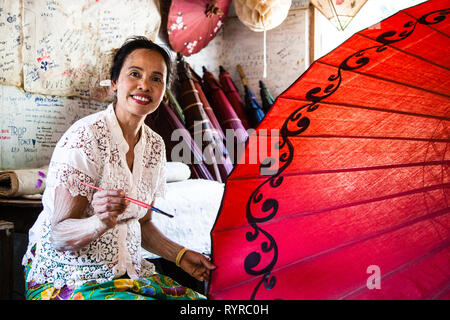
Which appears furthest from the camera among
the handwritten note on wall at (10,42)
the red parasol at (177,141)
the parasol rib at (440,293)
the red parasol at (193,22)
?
the red parasol at (193,22)

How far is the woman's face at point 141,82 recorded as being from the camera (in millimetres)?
1259

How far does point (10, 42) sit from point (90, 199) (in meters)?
1.21

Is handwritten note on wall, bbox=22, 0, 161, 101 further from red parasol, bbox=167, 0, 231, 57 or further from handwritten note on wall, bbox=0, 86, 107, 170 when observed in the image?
red parasol, bbox=167, 0, 231, 57

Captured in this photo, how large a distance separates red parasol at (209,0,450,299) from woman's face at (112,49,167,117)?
21.9 inches

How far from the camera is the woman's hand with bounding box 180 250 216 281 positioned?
107 cm

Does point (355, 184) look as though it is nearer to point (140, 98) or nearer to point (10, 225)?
point (140, 98)

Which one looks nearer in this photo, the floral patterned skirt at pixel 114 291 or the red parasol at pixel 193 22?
the floral patterned skirt at pixel 114 291

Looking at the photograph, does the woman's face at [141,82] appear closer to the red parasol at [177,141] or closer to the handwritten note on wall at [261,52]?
the red parasol at [177,141]

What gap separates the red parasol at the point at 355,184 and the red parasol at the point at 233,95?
104 inches

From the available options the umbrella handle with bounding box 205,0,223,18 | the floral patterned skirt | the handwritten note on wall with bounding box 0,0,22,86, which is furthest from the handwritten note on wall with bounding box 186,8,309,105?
the floral patterned skirt

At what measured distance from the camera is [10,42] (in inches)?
74.7

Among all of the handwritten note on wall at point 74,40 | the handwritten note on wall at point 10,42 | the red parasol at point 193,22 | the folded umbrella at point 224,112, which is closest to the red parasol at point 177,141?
the handwritten note on wall at point 74,40
